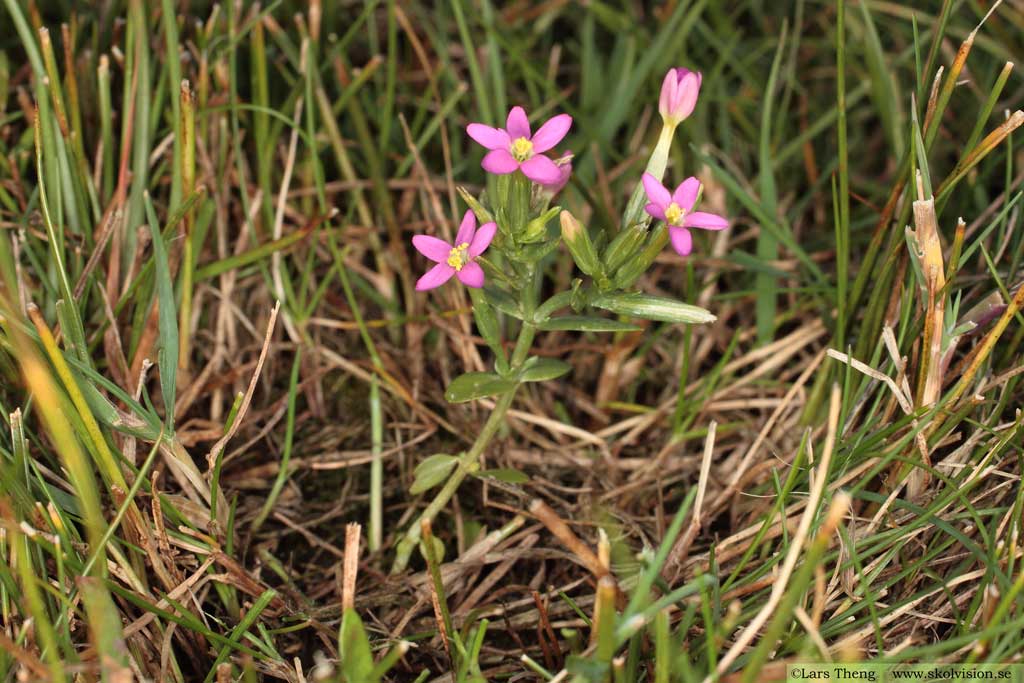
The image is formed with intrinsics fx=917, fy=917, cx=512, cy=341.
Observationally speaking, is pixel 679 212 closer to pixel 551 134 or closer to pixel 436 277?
pixel 551 134

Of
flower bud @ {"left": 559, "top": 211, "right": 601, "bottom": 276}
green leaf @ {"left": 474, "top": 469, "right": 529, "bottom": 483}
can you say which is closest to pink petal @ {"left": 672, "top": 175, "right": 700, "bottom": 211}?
flower bud @ {"left": 559, "top": 211, "right": 601, "bottom": 276}

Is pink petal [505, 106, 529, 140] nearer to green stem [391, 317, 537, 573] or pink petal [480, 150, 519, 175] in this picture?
pink petal [480, 150, 519, 175]

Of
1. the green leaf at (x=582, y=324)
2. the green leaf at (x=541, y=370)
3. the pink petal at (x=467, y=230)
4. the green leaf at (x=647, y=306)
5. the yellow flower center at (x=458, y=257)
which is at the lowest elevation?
the green leaf at (x=541, y=370)

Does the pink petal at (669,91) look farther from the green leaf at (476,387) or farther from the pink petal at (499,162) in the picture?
the green leaf at (476,387)

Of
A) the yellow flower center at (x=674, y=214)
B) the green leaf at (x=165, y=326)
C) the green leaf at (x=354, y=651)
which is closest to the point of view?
the green leaf at (x=354, y=651)

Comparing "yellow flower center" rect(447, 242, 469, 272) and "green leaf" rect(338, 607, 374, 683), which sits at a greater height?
"yellow flower center" rect(447, 242, 469, 272)

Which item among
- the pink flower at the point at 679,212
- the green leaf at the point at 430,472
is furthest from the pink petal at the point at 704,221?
the green leaf at the point at 430,472

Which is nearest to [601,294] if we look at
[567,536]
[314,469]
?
[567,536]

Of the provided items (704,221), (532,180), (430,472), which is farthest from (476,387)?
(704,221)
